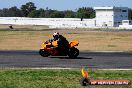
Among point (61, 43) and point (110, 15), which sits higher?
point (61, 43)

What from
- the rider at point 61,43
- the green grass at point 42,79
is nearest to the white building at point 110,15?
the rider at point 61,43

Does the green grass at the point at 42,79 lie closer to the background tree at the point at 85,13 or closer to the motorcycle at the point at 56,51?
the motorcycle at the point at 56,51

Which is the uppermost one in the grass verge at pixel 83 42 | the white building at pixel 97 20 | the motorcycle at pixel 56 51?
the motorcycle at pixel 56 51

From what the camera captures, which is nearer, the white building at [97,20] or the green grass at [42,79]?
the green grass at [42,79]

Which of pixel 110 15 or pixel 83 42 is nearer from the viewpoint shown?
pixel 83 42

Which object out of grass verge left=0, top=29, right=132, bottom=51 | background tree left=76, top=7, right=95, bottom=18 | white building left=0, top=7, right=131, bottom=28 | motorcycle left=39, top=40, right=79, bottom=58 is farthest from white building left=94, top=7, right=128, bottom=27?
motorcycle left=39, top=40, right=79, bottom=58

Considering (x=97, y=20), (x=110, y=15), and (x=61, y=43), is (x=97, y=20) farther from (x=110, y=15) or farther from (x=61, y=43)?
(x=61, y=43)

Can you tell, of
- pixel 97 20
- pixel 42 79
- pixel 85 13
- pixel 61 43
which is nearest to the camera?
pixel 42 79

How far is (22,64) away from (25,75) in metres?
Result: 6.09

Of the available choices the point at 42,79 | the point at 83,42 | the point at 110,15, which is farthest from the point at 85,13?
the point at 42,79

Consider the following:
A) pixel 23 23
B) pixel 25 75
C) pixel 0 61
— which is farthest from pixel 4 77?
pixel 23 23

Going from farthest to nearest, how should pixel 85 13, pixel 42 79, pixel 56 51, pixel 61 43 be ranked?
1. pixel 85 13
2. pixel 56 51
3. pixel 61 43
4. pixel 42 79

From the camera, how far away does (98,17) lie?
15062 centimetres

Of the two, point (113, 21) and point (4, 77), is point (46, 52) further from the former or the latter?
point (113, 21)
